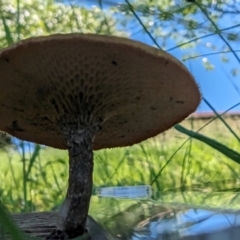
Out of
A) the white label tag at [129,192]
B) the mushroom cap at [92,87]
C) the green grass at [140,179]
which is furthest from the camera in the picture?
the white label tag at [129,192]

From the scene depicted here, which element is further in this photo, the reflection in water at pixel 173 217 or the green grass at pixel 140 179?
the green grass at pixel 140 179

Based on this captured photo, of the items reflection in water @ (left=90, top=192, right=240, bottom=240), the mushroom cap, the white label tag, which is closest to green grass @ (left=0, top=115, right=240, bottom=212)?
the white label tag

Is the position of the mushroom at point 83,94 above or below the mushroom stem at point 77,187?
above

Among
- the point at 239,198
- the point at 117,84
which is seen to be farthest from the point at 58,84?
the point at 239,198

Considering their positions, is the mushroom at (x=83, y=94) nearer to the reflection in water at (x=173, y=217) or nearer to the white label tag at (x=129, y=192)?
the reflection in water at (x=173, y=217)

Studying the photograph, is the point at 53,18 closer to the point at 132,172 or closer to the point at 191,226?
the point at 132,172

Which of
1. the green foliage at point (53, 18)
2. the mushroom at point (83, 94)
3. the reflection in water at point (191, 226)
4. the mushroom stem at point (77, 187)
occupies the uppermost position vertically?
the green foliage at point (53, 18)

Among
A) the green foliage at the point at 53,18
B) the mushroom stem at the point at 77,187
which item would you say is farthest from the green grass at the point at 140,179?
the green foliage at the point at 53,18
